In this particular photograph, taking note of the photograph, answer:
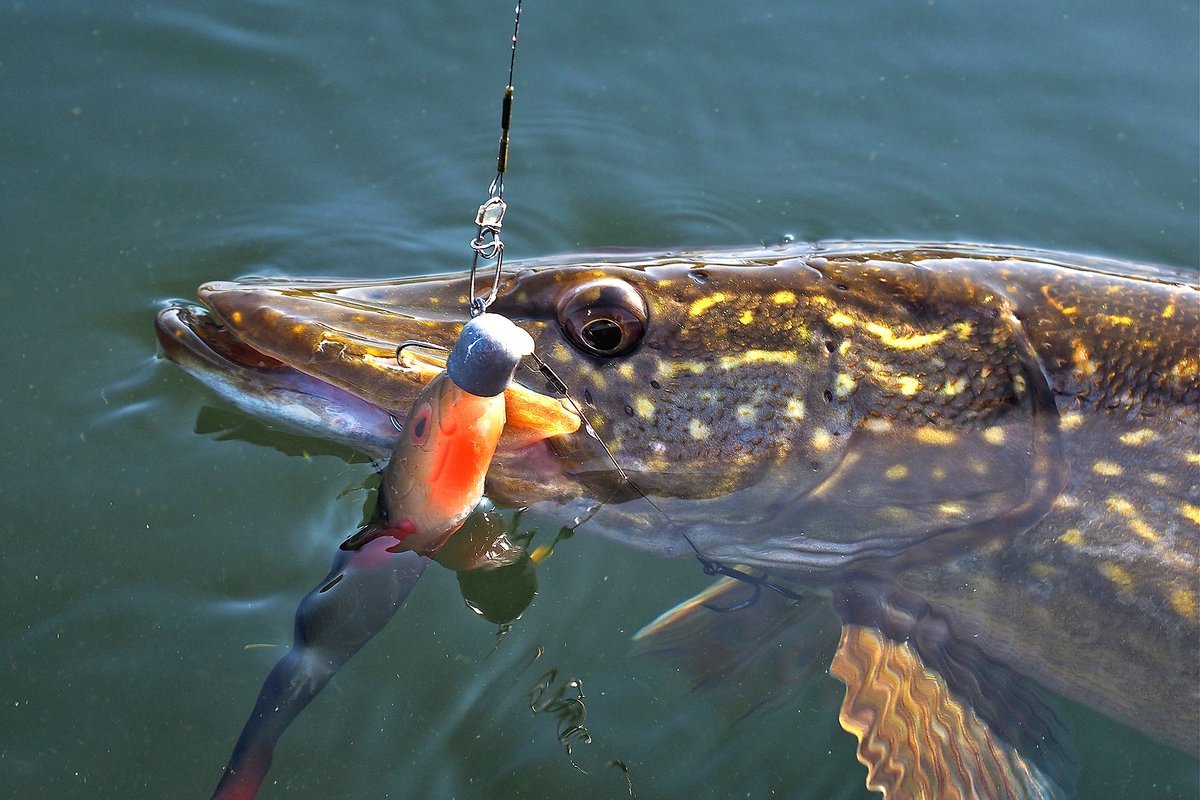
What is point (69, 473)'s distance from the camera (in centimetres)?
330

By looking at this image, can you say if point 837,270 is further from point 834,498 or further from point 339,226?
point 339,226

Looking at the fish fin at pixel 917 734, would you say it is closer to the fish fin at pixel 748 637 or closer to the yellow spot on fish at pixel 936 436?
the fish fin at pixel 748 637

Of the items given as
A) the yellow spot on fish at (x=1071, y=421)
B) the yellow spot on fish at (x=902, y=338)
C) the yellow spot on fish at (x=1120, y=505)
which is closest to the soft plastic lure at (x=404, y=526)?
the yellow spot on fish at (x=902, y=338)

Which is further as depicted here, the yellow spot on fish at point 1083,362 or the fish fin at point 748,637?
the fish fin at point 748,637

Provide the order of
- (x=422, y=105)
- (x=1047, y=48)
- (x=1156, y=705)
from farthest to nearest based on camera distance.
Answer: (x=1047, y=48), (x=422, y=105), (x=1156, y=705)

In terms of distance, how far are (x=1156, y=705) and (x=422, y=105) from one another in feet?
11.1

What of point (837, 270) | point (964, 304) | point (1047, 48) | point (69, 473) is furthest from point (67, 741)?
point (1047, 48)

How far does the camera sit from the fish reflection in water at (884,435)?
9.23ft

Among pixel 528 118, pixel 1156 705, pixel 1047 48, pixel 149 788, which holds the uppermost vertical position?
pixel 1047 48

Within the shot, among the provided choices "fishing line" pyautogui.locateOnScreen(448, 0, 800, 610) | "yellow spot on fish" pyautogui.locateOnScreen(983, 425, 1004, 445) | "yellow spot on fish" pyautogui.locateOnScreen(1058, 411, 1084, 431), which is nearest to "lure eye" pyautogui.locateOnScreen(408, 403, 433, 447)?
"fishing line" pyautogui.locateOnScreen(448, 0, 800, 610)

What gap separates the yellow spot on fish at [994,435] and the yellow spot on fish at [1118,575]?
0.46m

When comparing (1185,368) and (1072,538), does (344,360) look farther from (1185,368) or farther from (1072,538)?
(1185,368)

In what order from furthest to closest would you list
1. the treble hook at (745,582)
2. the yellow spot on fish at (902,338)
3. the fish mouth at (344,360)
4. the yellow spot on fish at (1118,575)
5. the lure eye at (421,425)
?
the treble hook at (745,582) < the yellow spot on fish at (1118,575) < the yellow spot on fish at (902,338) < the fish mouth at (344,360) < the lure eye at (421,425)

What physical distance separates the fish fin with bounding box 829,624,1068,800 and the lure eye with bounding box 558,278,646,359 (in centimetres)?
106
